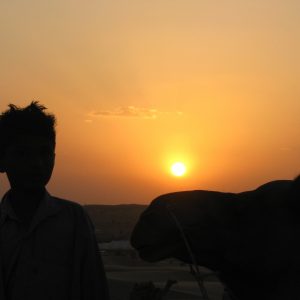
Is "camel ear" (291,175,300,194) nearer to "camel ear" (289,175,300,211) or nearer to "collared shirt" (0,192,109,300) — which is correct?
"camel ear" (289,175,300,211)

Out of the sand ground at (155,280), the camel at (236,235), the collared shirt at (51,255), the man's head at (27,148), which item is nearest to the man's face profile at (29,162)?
the man's head at (27,148)

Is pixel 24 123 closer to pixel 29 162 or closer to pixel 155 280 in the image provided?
pixel 29 162

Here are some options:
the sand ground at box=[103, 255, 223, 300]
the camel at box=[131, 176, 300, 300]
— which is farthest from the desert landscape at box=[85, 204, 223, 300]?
the camel at box=[131, 176, 300, 300]

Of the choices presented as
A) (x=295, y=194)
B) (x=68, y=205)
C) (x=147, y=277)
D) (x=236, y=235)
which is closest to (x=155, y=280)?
(x=147, y=277)

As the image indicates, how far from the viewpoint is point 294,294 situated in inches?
120

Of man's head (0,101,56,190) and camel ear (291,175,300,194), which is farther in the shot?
man's head (0,101,56,190)

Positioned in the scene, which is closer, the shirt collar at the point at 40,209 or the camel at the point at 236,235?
the camel at the point at 236,235

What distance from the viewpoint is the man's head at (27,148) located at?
3920mm

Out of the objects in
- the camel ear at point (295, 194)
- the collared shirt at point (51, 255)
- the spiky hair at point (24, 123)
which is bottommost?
the collared shirt at point (51, 255)

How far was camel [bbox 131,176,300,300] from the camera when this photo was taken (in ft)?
10.4

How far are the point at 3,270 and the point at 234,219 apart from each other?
52.7 inches

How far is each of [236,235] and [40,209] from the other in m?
1.20

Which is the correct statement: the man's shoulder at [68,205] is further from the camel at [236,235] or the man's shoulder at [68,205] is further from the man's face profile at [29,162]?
the camel at [236,235]

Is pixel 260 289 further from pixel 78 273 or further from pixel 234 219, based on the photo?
pixel 78 273
